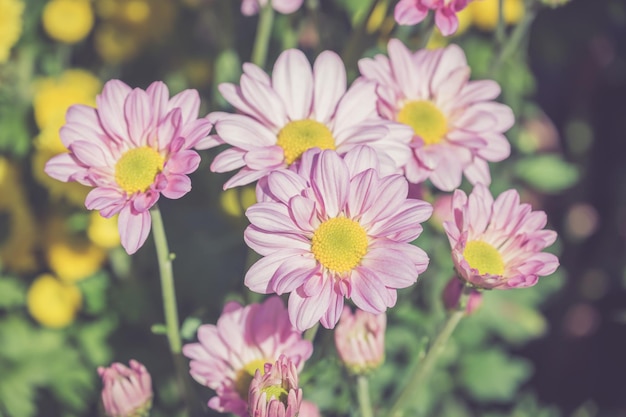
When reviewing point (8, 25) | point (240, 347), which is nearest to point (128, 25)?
point (8, 25)

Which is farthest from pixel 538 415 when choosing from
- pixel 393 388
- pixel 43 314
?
pixel 43 314

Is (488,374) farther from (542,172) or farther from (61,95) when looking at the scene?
(61,95)

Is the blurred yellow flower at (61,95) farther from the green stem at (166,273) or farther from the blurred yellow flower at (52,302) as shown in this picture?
the green stem at (166,273)

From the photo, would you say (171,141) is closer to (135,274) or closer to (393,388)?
(135,274)

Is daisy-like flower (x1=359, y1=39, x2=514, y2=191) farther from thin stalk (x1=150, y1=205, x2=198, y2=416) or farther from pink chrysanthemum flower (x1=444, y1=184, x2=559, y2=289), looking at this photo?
thin stalk (x1=150, y1=205, x2=198, y2=416)

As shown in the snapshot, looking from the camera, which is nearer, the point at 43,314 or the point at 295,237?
the point at 295,237

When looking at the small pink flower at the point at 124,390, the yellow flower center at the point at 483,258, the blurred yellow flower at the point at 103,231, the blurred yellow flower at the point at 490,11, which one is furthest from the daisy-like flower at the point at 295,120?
the blurred yellow flower at the point at 490,11

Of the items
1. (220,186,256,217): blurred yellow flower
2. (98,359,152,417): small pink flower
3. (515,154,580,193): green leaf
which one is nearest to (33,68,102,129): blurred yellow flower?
(220,186,256,217): blurred yellow flower

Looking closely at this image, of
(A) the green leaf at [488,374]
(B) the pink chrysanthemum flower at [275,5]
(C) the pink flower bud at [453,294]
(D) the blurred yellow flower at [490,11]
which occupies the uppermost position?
(D) the blurred yellow flower at [490,11]
